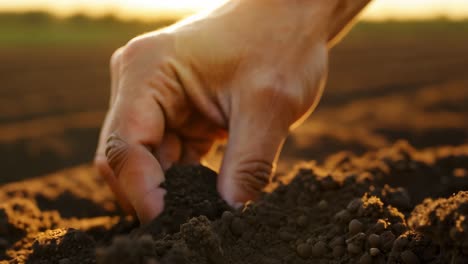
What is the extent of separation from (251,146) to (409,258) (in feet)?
3.13

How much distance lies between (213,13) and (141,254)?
59.8 inches

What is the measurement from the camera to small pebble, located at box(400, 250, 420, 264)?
1565 millimetres

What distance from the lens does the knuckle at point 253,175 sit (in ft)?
7.84

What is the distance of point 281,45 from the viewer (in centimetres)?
255

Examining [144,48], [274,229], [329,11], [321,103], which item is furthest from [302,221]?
[321,103]

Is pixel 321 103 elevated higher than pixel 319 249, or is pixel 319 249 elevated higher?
pixel 319 249

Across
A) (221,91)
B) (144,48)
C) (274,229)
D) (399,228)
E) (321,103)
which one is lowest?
(321,103)

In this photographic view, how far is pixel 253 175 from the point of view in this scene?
240 cm

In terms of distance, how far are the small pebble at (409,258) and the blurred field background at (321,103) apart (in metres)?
2.29

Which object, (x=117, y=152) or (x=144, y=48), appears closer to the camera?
(x=117, y=152)

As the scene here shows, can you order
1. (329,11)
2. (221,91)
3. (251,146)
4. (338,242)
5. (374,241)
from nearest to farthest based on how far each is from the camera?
(374,241)
(338,242)
(251,146)
(221,91)
(329,11)

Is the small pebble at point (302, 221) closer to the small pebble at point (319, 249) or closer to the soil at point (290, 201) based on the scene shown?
the soil at point (290, 201)

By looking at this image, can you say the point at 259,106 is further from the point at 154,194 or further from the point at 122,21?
the point at 122,21

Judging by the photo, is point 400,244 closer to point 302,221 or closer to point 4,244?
point 302,221
